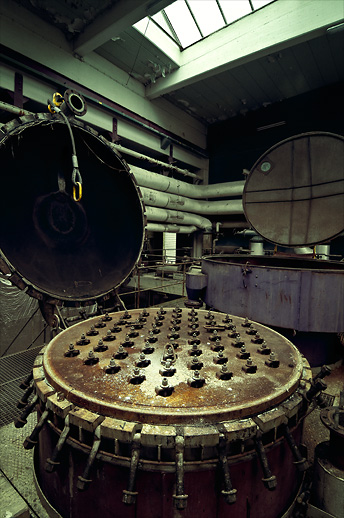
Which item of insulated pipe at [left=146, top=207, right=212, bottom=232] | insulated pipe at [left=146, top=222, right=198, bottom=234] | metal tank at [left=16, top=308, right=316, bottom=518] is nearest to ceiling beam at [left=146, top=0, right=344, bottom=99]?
insulated pipe at [left=146, top=207, right=212, bottom=232]

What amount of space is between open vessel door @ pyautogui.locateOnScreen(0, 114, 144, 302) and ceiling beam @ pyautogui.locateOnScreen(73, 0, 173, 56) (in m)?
3.23

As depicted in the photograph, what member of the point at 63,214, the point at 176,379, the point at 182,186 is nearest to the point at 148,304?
the point at 182,186

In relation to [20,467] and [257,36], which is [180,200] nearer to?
[257,36]

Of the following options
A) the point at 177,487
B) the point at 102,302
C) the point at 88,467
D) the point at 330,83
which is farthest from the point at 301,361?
the point at 330,83

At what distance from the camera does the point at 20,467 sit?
152 cm

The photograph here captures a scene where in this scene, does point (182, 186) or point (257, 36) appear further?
point (182, 186)

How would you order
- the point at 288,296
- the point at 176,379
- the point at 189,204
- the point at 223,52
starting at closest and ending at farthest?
the point at 176,379, the point at 288,296, the point at 223,52, the point at 189,204

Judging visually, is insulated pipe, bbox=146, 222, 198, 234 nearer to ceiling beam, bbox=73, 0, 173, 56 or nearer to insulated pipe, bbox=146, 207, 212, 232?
insulated pipe, bbox=146, 207, 212, 232

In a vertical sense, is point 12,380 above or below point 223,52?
below

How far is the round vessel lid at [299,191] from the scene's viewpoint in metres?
3.76

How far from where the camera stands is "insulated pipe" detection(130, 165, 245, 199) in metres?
6.41

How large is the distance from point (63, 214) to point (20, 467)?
1.83 m

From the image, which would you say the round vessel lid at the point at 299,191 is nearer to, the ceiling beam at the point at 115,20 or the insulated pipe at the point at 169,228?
the ceiling beam at the point at 115,20

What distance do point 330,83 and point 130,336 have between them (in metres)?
8.60
